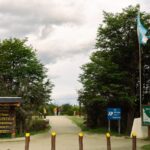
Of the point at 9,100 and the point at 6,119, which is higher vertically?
the point at 9,100

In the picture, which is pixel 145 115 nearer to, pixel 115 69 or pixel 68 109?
pixel 115 69

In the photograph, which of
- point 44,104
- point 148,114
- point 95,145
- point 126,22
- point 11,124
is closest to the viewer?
point 95,145

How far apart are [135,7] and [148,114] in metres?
10.3

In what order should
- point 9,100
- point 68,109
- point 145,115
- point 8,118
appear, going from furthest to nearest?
point 68,109, point 8,118, point 9,100, point 145,115

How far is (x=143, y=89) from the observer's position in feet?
124

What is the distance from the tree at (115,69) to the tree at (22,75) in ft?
11.3

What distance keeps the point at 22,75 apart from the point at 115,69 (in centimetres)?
772

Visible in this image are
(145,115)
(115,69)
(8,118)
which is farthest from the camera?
(115,69)

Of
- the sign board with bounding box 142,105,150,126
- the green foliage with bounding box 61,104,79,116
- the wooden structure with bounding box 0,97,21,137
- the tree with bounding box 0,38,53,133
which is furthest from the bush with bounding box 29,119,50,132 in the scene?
the green foliage with bounding box 61,104,79,116

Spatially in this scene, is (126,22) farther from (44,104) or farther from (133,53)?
(44,104)

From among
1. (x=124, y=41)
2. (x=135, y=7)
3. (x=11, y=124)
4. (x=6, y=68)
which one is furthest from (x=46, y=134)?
(x=135, y=7)

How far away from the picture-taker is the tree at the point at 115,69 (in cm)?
3483

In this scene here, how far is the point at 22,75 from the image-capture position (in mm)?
37625

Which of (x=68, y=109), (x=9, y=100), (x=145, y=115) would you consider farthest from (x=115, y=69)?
(x=68, y=109)
